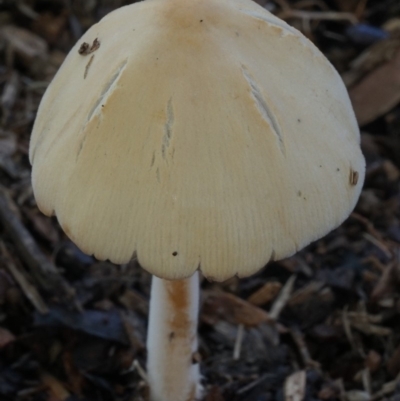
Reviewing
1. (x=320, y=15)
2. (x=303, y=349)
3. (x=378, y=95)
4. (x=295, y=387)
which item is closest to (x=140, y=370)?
(x=295, y=387)

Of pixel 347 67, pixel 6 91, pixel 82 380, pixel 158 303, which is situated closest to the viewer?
pixel 158 303

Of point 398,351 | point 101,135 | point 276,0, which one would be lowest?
point 398,351

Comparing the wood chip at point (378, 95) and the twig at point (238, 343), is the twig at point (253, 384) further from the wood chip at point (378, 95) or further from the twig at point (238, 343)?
the wood chip at point (378, 95)

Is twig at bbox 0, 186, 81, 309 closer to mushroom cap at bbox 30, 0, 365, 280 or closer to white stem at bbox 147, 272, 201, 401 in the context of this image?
white stem at bbox 147, 272, 201, 401

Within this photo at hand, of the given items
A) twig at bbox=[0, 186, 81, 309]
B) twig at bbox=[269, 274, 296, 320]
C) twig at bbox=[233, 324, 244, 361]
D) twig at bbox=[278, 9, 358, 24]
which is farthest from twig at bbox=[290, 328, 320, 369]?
twig at bbox=[278, 9, 358, 24]

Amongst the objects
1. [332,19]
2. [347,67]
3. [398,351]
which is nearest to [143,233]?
[398,351]

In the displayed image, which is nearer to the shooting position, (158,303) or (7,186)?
(158,303)

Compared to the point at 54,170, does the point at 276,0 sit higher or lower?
lower

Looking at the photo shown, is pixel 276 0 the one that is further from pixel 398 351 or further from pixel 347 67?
pixel 398 351

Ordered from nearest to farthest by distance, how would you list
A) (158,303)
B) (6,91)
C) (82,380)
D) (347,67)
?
(158,303)
(82,380)
(6,91)
(347,67)
